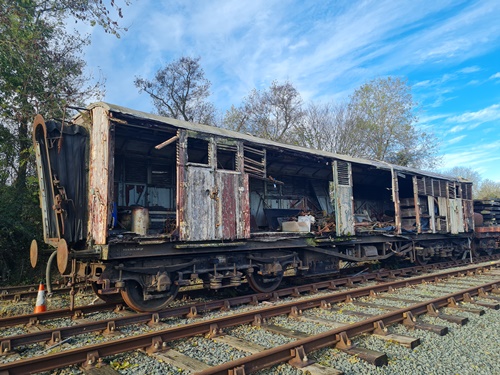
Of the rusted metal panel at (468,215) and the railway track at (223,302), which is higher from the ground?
the rusted metal panel at (468,215)

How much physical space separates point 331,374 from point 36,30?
13.5 metres

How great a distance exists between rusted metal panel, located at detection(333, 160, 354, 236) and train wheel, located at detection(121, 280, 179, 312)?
5264mm

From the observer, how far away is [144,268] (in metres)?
6.54

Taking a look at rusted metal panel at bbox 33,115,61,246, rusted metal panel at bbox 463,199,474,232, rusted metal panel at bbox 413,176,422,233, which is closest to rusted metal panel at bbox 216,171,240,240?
rusted metal panel at bbox 33,115,61,246

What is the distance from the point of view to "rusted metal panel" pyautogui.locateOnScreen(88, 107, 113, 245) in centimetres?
624

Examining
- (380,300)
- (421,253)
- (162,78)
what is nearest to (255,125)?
(162,78)

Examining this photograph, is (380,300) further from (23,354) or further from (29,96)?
(29,96)

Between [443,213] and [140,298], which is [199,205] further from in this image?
[443,213]

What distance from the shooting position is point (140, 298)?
6.64 meters

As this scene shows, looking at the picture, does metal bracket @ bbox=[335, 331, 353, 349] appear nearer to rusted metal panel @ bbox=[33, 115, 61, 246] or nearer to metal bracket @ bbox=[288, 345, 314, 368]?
metal bracket @ bbox=[288, 345, 314, 368]

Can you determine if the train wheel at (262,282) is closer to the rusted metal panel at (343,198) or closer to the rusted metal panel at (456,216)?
the rusted metal panel at (343,198)

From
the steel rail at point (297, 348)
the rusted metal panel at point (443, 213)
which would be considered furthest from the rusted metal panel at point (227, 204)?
the rusted metal panel at point (443, 213)

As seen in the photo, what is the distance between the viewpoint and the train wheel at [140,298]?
643cm

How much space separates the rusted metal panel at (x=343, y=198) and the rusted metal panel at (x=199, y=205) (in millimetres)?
4245
